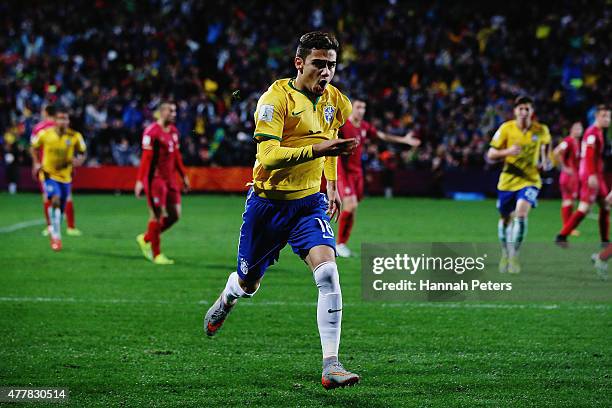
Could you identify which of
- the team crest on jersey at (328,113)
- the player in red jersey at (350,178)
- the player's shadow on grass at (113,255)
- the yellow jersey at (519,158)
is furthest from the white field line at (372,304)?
the player in red jersey at (350,178)

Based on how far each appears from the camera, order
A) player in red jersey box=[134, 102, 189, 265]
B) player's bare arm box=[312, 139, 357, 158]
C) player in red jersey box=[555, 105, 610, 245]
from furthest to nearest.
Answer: player in red jersey box=[555, 105, 610, 245]
player in red jersey box=[134, 102, 189, 265]
player's bare arm box=[312, 139, 357, 158]

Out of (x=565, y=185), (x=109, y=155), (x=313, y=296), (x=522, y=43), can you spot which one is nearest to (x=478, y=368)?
(x=313, y=296)

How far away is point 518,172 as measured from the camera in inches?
491

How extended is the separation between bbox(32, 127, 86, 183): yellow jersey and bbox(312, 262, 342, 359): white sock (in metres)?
10.6

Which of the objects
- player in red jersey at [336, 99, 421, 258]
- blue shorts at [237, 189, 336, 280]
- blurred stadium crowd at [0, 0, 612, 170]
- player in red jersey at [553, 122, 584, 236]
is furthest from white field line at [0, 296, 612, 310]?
blurred stadium crowd at [0, 0, 612, 170]

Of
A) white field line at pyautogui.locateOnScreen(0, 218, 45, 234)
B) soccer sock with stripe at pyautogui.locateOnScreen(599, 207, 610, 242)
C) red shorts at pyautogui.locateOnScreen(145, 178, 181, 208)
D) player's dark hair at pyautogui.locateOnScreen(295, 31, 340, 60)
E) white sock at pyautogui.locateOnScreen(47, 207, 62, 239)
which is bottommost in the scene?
white field line at pyautogui.locateOnScreen(0, 218, 45, 234)

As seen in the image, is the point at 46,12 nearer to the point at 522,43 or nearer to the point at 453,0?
the point at 453,0

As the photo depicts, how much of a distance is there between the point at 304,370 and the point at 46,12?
3051 cm

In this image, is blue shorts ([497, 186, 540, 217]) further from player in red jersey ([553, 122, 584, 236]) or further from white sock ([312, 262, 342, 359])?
white sock ([312, 262, 342, 359])

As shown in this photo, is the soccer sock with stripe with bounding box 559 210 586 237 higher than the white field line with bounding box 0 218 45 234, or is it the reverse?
the soccer sock with stripe with bounding box 559 210 586 237

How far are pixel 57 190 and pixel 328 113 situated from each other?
1020cm

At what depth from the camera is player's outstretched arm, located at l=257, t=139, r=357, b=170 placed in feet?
18.8

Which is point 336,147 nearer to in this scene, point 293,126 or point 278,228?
point 293,126

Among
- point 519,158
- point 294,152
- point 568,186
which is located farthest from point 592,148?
point 294,152
